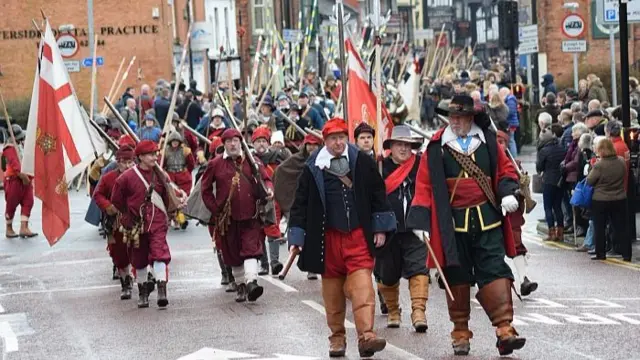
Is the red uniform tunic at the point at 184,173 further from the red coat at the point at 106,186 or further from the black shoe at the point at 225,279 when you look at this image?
the red coat at the point at 106,186

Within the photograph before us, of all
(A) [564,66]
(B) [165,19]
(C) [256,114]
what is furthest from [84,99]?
(C) [256,114]

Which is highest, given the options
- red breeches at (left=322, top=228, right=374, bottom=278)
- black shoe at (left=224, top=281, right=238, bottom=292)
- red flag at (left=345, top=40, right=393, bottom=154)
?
red flag at (left=345, top=40, right=393, bottom=154)

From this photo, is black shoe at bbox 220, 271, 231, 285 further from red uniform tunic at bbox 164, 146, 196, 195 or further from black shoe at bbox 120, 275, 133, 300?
red uniform tunic at bbox 164, 146, 196, 195

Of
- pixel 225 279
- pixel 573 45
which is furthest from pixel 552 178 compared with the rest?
pixel 573 45

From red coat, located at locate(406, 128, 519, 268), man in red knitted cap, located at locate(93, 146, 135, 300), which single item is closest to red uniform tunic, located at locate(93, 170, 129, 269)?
man in red knitted cap, located at locate(93, 146, 135, 300)

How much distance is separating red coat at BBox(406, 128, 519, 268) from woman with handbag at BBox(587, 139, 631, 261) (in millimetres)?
7437

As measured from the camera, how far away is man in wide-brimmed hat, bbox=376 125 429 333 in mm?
14500

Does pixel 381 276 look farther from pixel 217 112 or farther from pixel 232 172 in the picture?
pixel 217 112

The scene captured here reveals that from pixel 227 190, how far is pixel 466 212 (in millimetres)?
4895

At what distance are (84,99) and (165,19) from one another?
13.1 feet

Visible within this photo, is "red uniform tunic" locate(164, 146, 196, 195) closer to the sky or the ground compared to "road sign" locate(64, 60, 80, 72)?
closer to the ground

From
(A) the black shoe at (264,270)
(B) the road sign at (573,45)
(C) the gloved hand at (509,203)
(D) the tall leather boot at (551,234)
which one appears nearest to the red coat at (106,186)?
(A) the black shoe at (264,270)

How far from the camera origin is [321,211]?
13.0m

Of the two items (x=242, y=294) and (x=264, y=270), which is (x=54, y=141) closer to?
(x=264, y=270)
